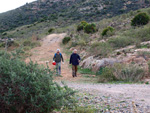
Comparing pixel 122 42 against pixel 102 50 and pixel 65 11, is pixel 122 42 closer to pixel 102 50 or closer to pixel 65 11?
pixel 102 50

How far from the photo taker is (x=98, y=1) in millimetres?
46188

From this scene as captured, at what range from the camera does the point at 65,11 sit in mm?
46875

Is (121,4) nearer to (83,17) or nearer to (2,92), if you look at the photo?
(83,17)

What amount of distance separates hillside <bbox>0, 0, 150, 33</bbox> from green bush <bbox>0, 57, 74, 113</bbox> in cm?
3402

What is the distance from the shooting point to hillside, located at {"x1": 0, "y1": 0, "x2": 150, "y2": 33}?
38.0m

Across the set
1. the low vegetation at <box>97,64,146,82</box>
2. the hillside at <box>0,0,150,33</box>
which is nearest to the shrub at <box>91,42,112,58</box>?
the low vegetation at <box>97,64,146,82</box>

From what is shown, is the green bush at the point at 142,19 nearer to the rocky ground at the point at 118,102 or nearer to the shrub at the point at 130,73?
the shrub at the point at 130,73

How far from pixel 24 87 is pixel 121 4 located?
40339 millimetres

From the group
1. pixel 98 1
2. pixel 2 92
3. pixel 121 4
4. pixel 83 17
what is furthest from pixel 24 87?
pixel 98 1

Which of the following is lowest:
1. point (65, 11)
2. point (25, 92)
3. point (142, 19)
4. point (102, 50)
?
point (25, 92)

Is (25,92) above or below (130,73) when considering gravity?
below

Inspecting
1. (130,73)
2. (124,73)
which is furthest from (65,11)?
(130,73)

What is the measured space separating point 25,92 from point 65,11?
149 ft

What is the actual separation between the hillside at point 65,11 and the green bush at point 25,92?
3402cm
